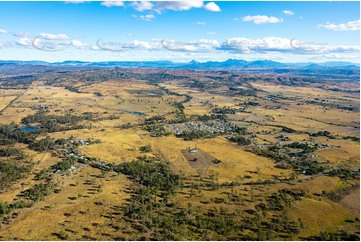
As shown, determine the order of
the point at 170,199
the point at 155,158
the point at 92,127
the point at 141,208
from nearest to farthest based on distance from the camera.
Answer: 1. the point at 141,208
2. the point at 170,199
3. the point at 155,158
4. the point at 92,127

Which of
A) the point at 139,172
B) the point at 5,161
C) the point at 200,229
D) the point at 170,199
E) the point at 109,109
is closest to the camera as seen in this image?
the point at 200,229

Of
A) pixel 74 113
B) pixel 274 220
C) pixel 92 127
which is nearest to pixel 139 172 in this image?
pixel 274 220

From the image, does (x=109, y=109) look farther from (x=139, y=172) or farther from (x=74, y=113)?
(x=139, y=172)

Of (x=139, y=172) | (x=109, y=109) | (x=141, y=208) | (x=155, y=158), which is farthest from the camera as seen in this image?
(x=109, y=109)

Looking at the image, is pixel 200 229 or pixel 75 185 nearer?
pixel 200 229

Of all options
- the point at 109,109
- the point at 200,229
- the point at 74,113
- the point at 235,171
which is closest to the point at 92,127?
the point at 74,113

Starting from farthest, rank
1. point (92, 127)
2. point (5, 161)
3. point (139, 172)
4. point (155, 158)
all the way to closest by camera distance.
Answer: point (92, 127) → point (155, 158) → point (5, 161) → point (139, 172)

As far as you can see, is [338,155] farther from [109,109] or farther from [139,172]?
[109,109]

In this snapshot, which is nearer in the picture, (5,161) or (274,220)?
(274,220)

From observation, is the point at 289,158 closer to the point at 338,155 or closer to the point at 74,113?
the point at 338,155
